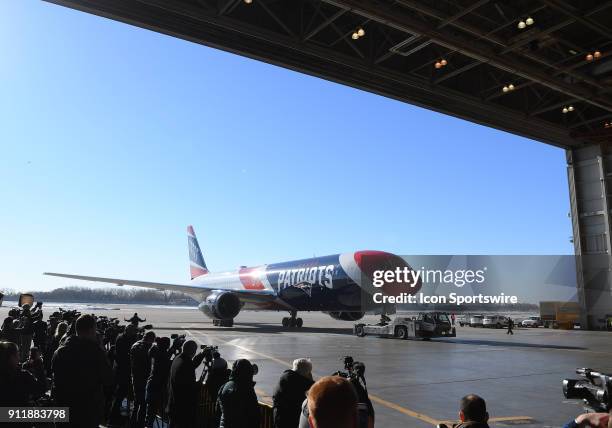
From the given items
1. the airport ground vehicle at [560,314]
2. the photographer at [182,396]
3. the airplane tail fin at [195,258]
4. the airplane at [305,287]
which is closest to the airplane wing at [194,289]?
the airplane at [305,287]

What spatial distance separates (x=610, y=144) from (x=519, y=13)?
20.6m

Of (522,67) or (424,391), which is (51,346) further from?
(522,67)

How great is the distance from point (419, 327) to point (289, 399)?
2215 cm

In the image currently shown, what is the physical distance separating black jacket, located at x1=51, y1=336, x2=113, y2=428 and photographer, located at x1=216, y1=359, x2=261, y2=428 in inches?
49.5

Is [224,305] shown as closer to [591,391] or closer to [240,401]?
[240,401]

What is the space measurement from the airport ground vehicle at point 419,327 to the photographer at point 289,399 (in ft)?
72.2

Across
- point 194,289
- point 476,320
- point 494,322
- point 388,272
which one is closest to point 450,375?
point 388,272

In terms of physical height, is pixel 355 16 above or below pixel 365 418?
above

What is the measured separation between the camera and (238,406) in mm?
4828

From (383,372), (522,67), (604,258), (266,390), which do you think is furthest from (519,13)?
(604,258)

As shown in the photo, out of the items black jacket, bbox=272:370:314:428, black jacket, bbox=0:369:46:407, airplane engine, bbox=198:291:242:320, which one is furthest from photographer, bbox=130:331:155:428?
airplane engine, bbox=198:291:242:320

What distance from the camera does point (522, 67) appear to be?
19641 millimetres

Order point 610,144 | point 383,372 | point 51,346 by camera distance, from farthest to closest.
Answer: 1. point 610,144
2. point 383,372
3. point 51,346

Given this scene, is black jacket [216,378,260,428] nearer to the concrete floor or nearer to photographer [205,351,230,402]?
photographer [205,351,230,402]
